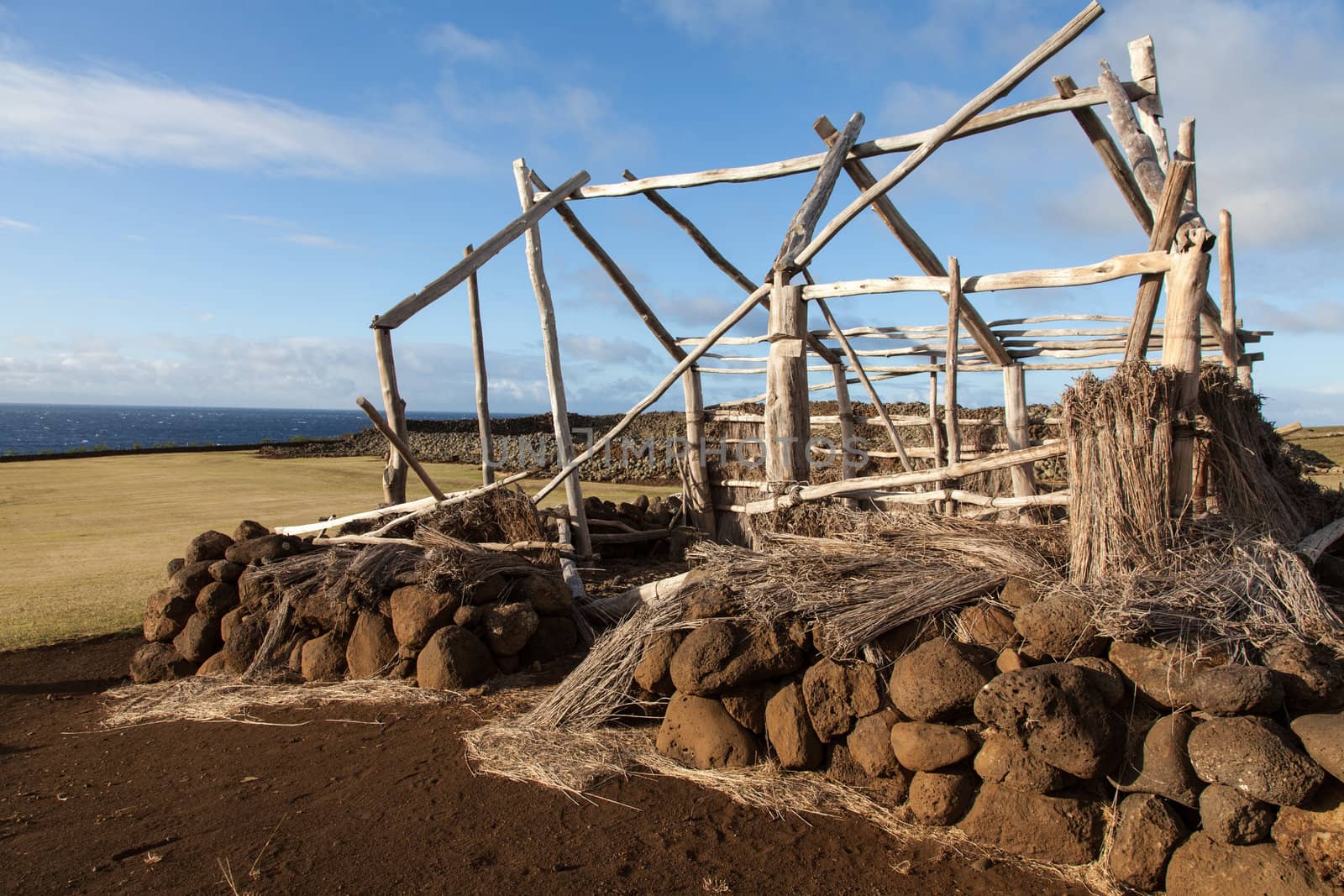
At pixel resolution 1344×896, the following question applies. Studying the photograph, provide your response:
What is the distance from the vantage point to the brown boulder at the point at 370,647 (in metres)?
6.68

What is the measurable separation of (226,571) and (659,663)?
4152mm

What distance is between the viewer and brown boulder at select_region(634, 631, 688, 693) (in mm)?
5387

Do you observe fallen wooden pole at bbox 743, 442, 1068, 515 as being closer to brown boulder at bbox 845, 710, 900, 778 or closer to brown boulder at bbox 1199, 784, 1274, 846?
brown boulder at bbox 845, 710, 900, 778

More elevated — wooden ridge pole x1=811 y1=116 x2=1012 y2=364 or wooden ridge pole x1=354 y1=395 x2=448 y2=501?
wooden ridge pole x1=811 y1=116 x2=1012 y2=364

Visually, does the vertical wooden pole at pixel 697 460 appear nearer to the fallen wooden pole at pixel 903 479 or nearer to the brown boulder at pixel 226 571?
the fallen wooden pole at pixel 903 479

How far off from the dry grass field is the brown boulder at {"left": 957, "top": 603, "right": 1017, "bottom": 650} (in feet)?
25.3

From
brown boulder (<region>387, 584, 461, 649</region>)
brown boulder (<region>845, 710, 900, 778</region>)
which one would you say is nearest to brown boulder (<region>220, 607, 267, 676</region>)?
brown boulder (<region>387, 584, 461, 649</region>)

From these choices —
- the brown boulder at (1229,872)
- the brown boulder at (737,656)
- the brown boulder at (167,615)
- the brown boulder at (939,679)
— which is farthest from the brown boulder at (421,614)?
the brown boulder at (1229,872)

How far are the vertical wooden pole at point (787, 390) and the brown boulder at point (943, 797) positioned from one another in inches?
117

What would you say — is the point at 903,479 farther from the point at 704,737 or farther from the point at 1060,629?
the point at 704,737

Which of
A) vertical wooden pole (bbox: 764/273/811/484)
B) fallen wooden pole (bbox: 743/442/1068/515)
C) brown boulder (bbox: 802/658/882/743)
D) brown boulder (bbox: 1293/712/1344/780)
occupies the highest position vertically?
vertical wooden pole (bbox: 764/273/811/484)

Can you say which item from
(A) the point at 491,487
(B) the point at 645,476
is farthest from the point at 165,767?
(B) the point at 645,476

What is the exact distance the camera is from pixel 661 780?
4.89 m

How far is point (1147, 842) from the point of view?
12.0 ft
